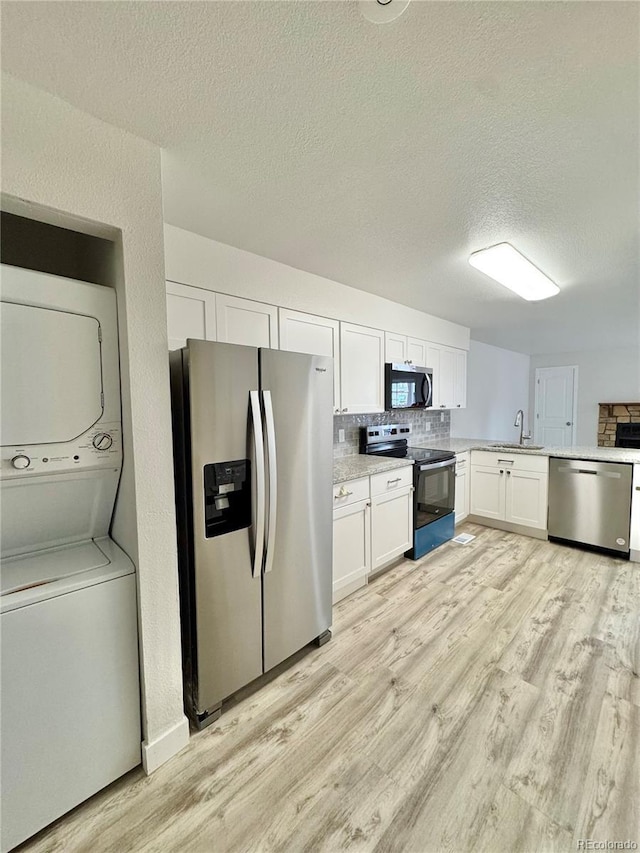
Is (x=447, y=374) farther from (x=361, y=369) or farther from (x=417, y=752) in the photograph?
(x=417, y=752)

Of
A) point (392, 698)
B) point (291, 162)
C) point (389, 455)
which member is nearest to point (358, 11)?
point (291, 162)

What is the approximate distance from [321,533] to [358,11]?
2.01 m

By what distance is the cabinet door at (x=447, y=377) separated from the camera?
410 centimetres

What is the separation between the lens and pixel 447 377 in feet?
13.8

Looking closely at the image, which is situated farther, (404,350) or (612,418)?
(612,418)

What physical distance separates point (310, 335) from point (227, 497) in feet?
4.76

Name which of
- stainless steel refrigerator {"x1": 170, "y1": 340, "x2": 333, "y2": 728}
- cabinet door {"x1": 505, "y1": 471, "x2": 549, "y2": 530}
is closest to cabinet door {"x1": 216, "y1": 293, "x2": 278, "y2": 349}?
stainless steel refrigerator {"x1": 170, "y1": 340, "x2": 333, "y2": 728}

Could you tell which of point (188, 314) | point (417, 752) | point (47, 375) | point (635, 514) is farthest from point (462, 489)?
point (47, 375)

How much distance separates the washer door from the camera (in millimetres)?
1135

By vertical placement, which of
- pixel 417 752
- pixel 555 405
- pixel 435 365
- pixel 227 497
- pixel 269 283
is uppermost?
pixel 269 283

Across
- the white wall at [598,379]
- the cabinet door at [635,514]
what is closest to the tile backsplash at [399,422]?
the cabinet door at [635,514]

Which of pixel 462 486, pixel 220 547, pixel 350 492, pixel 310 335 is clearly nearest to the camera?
pixel 220 547

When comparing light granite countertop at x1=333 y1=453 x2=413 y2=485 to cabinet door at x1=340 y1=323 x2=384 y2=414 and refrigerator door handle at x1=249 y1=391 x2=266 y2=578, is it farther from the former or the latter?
refrigerator door handle at x1=249 y1=391 x2=266 y2=578

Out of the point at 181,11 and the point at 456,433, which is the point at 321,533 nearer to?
the point at 181,11
